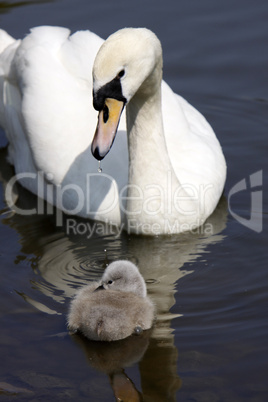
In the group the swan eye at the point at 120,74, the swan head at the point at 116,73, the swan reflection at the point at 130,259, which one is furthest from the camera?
the swan eye at the point at 120,74

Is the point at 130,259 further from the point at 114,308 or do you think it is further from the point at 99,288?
the point at 114,308

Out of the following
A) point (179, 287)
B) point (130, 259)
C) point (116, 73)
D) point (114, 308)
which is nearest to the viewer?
point (114, 308)

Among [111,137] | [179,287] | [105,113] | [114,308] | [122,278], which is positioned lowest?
[179,287]

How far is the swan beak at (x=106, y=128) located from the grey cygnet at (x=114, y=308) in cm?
90

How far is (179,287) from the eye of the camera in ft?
23.6

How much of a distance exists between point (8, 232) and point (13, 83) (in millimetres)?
2067

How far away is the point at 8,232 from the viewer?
841 cm

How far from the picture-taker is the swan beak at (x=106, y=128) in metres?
6.75

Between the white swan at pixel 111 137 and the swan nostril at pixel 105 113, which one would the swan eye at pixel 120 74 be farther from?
the swan nostril at pixel 105 113

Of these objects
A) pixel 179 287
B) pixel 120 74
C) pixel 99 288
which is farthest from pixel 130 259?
pixel 120 74

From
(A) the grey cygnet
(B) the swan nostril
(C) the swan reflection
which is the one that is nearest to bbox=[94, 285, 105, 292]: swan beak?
(A) the grey cygnet

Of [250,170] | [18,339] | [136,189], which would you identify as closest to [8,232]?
[136,189]

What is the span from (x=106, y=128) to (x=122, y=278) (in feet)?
3.90

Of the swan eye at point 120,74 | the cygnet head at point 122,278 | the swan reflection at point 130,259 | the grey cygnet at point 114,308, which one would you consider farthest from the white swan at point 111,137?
the grey cygnet at point 114,308
